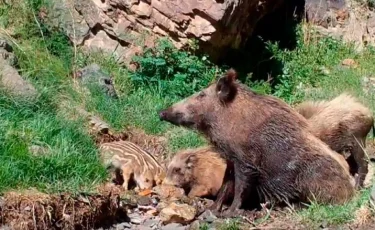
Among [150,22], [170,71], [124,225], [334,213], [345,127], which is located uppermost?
[345,127]

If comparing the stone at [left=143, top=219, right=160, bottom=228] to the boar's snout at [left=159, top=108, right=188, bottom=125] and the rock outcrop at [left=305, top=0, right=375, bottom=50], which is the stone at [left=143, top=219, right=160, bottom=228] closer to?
the boar's snout at [left=159, top=108, right=188, bottom=125]

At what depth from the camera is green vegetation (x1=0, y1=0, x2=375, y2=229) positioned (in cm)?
827

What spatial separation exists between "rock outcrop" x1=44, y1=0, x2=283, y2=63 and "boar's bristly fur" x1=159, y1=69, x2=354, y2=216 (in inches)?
126

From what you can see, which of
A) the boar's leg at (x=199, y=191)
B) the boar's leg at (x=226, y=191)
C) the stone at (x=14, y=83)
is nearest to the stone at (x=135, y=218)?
the boar's leg at (x=226, y=191)

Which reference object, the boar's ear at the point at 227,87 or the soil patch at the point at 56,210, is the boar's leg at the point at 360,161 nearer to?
the boar's ear at the point at 227,87

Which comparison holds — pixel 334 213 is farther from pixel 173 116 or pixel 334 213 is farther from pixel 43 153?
pixel 43 153

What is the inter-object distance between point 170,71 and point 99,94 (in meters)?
1.25

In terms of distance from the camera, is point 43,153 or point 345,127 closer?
point 43,153

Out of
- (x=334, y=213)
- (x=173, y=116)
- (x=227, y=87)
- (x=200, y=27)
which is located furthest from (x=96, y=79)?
(x=334, y=213)

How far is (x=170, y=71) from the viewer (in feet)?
38.6

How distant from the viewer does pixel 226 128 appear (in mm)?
8477

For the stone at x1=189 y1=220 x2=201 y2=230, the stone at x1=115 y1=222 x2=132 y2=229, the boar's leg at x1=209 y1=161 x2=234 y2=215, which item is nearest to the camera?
the stone at x1=189 y1=220 x2=201 y2=230

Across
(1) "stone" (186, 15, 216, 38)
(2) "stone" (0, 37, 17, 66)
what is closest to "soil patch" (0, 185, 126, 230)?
(2) "stone" (0, 37, 17, 66)

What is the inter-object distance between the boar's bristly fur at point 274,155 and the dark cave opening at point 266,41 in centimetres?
394
